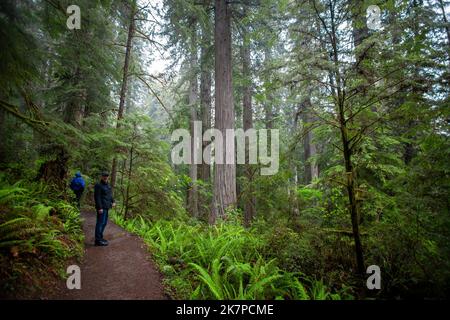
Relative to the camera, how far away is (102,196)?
607 centimetres

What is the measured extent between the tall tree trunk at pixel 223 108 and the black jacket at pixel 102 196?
11.1ft

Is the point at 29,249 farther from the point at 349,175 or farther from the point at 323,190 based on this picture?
the point at 349,175

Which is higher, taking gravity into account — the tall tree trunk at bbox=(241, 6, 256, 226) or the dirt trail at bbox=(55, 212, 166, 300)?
the tall tree trunk at bbox=(241, 6, 256, 226)

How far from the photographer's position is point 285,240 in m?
5.29

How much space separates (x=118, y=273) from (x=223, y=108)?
596cm

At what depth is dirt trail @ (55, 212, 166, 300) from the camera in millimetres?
3891

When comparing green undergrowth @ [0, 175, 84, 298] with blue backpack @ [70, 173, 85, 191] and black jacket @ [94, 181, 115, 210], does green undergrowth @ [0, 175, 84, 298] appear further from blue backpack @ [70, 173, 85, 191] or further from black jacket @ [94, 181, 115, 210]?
blue backpack @ [70, 173, 85, 191]

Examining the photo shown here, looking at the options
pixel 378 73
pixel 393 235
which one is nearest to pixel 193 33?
pixel 378 73

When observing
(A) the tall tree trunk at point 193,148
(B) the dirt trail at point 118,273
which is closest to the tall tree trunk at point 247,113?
(A) the tall tree trunk at point 193,148

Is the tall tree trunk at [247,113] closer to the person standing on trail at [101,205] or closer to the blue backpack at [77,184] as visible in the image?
the person standing on trail at [101,205]

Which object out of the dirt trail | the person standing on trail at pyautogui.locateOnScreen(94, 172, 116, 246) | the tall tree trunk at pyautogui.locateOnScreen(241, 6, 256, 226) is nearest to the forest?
the dirt trail

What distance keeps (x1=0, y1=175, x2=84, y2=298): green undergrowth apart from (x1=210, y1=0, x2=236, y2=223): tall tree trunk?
13.9ft

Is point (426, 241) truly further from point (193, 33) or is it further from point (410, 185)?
point (193, 33)

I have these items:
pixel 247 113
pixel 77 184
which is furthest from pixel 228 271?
pixel 247 113
